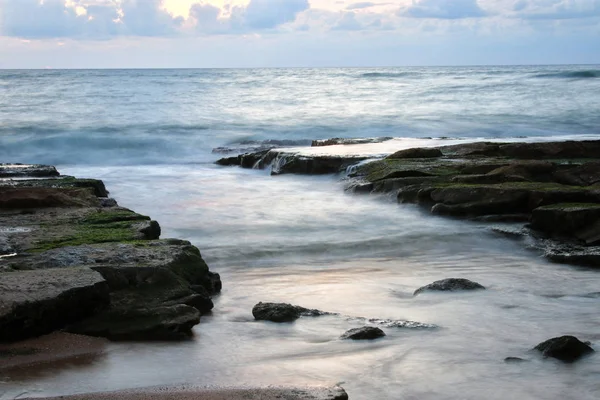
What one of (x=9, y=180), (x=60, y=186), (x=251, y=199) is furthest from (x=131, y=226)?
(x=251, y=199)

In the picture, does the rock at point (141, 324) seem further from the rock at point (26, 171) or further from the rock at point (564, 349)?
the rock at point (26, 171)

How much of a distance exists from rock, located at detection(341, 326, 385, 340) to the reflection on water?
0.06 m

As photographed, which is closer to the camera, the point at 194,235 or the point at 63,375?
the point at 63,375

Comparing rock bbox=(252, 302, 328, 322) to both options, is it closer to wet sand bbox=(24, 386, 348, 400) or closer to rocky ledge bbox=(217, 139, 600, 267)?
wet sand bbox=(24, 386, 348, 400)

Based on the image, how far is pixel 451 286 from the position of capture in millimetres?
6184

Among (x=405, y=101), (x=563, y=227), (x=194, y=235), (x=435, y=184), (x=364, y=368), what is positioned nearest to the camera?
(x=364, y=368)

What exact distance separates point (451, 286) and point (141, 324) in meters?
2.47

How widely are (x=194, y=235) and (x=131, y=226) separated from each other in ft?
7.13

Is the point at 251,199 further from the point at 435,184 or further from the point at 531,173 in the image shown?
the point at 531,173

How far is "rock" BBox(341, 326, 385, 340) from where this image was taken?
4.89 meters

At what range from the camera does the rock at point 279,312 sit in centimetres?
532

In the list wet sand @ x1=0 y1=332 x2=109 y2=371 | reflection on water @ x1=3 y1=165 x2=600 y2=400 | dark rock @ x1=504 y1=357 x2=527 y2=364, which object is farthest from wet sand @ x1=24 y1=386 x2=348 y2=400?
dark rock @ x1=504 y1=357 x2=527 y2=364

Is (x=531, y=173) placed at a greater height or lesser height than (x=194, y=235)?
greater

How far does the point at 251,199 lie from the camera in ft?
37.8
